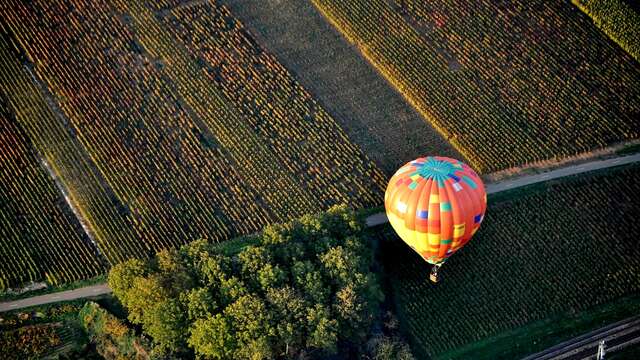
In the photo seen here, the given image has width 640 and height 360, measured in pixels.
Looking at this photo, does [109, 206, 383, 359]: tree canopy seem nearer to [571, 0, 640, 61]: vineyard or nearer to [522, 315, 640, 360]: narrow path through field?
[522, 315, 640, 360]: narrow path through field

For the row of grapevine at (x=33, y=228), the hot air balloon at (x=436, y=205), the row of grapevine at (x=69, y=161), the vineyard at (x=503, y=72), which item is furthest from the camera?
the vineyard at (x=503, y=72)

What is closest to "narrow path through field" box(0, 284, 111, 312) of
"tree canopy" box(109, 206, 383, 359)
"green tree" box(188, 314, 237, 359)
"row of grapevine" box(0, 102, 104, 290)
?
"row of grapevine" box(0, 102, 104, 290)

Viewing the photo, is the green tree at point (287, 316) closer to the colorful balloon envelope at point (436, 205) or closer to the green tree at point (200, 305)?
the green tree at point (200, 305)

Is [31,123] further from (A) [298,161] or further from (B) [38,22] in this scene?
(A) [298,161]

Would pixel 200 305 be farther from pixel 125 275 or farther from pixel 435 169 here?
pixel 435 169

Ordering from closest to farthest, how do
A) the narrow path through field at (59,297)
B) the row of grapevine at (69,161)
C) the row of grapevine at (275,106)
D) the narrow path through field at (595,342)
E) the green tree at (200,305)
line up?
the green tree at (200,305) → the narrow path through field at (595,342) → the narrow path through field at (59,297) → the row of grapevine at (69,161) → the row of grapevine at (275,106)

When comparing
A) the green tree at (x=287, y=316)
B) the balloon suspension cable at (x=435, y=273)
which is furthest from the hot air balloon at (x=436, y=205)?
the green tree at (x=287, y=316)
